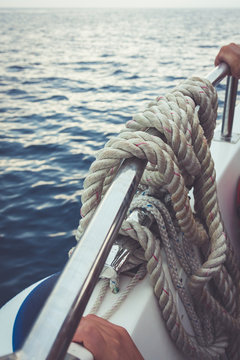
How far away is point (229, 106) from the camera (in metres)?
1.68

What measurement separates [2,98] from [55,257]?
5.91 meters

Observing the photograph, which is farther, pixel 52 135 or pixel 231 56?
pixel 52 135

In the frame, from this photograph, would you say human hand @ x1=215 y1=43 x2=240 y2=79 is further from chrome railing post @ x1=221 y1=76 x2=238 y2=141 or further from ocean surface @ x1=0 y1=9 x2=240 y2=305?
ocean surface @ x1=0 y1=9 x2=240 y2=305

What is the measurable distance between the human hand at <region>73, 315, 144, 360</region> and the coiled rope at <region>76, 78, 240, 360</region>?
17cm

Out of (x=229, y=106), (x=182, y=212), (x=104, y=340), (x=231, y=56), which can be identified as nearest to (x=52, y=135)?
(x=229, y=106)

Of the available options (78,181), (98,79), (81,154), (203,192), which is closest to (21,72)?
(98,79)

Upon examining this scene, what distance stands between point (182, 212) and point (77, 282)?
47 cm

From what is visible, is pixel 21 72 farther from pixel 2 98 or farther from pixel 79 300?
pixel 79 300

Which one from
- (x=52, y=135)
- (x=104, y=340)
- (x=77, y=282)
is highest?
(x=77, y=282)

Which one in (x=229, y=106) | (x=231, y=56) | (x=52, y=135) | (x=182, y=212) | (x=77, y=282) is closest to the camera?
(x=77, y=282)

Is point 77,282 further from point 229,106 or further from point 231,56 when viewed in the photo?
point 229,106

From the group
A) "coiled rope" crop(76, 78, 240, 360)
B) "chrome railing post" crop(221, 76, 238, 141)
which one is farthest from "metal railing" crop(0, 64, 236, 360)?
"chrome railing post" crop(221, 76, 238, 141)

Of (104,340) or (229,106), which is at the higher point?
(229,106)

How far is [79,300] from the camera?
1.45ft
